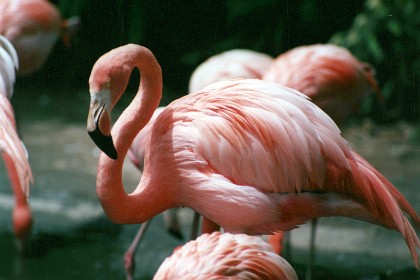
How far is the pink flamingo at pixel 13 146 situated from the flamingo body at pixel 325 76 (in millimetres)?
1337

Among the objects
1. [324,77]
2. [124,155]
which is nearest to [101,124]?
[124,155]

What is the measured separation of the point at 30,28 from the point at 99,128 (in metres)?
2.31

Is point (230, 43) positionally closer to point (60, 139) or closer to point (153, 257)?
point (60, 139)

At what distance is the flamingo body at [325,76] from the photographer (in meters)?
3.86

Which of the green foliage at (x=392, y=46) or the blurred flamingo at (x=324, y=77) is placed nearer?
the blurred flamingo at (x=324, y=77)

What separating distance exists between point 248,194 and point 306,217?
0.25m

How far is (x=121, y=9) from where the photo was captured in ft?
22.4

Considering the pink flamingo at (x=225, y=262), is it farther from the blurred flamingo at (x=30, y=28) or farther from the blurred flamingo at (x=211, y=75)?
the blurred flamingo at (x=30, y=28)

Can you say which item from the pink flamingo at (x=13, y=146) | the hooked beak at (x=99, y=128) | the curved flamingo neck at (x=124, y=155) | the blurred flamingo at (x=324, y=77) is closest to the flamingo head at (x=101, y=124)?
the hooked beak at (x=99, y=128)

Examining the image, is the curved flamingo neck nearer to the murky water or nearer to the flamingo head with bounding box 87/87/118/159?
the flamingo head with bounding box 87/87/118/159

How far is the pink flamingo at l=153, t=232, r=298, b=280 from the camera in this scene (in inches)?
81.7

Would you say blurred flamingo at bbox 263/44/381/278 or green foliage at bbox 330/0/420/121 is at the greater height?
blurred flamingo at bbox 263/44/381/278

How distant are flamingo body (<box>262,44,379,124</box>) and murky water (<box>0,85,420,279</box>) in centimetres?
71

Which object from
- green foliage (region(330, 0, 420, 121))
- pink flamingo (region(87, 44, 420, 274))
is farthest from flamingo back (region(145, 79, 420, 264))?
green foliage (region(330, 0, 420, 121))
